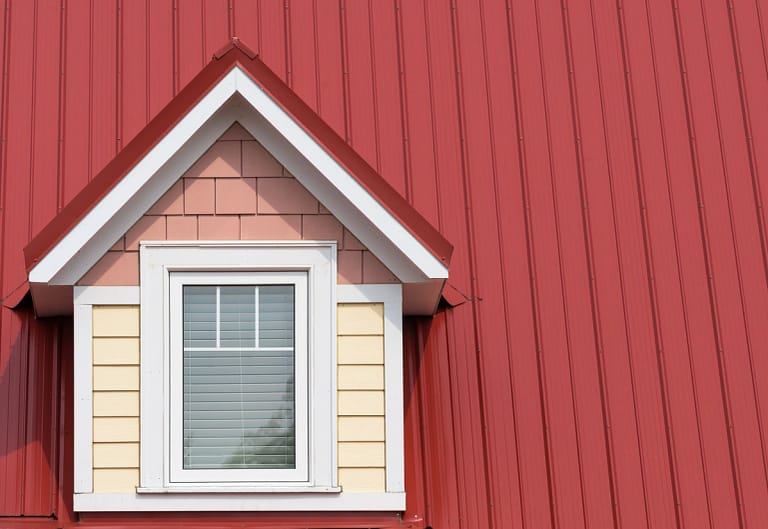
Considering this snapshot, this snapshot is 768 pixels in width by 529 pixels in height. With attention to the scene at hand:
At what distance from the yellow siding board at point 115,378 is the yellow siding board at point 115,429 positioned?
181 millimetres

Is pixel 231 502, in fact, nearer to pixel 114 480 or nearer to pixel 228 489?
pixel 228 489

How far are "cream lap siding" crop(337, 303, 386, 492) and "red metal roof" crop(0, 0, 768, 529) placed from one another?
0.51m

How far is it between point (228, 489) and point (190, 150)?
79.8 inches

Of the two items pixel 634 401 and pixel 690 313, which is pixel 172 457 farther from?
pixel 690 313

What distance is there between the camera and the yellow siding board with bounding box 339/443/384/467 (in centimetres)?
701

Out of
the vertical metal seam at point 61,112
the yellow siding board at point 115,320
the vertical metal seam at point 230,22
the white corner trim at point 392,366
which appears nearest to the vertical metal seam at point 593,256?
the white corner trim at point 392,366

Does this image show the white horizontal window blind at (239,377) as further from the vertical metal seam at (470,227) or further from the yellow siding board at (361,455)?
the vertical metal seam at (470,227)

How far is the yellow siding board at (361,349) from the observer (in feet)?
23.4

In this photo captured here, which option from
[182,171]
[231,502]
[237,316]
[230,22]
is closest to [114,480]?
[231,502]

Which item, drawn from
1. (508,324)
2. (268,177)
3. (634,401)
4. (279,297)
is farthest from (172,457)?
(634,401)

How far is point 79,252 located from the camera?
7012mm

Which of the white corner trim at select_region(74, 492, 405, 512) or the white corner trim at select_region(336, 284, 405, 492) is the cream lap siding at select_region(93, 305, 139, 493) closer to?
the white corner trim at select_region(74, 492, 405, 512)

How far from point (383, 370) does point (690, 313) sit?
7.91 feet

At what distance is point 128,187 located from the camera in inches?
274
